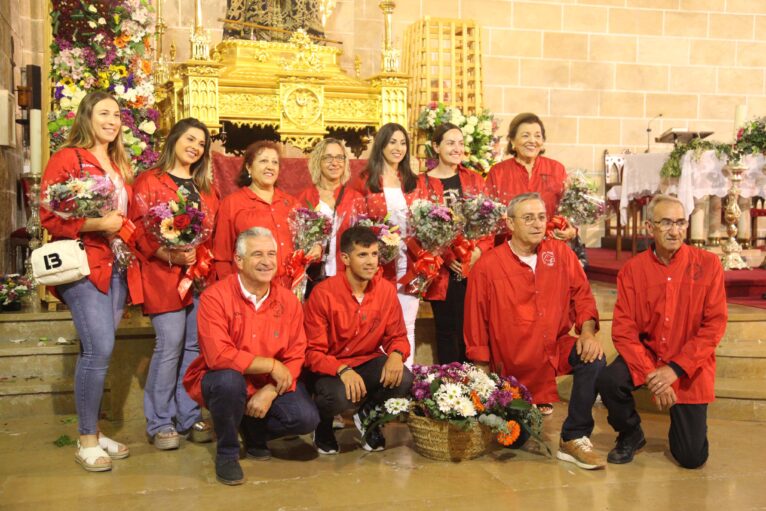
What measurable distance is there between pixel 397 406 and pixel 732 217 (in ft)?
14.7

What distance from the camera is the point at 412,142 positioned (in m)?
8.56

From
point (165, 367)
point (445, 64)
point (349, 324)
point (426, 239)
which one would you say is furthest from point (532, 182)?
point (445, 64)

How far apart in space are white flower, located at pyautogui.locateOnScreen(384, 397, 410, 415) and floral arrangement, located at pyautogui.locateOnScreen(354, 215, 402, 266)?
0.81 meters

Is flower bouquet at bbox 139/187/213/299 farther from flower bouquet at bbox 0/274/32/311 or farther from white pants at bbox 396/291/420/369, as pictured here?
flower bouquet at bbox 0/274/32/311

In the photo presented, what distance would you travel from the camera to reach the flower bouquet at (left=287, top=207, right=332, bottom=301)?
14.1 feet

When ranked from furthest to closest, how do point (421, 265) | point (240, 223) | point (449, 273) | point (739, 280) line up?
point (739, 280)
point (449, 273)
point (421, 265)
point (240, 223)

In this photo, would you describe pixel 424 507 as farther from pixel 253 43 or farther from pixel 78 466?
pixel 253 43

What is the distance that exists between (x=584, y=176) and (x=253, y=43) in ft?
13.1

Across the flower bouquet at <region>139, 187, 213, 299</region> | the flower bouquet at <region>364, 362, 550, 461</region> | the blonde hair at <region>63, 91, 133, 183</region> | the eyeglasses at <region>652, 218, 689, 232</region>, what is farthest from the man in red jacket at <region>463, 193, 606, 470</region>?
the blonde hair at <region>63, 91, 133, 183</region>

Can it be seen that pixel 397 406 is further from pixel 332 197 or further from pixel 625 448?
pixel 332 197

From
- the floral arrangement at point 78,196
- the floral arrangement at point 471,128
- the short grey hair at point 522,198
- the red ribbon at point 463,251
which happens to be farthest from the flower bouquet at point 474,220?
the floral arrangement at point 471,128

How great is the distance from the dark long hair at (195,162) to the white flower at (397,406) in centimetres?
138

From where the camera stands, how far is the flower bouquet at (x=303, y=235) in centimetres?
430

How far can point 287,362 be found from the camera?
3.86 metres
